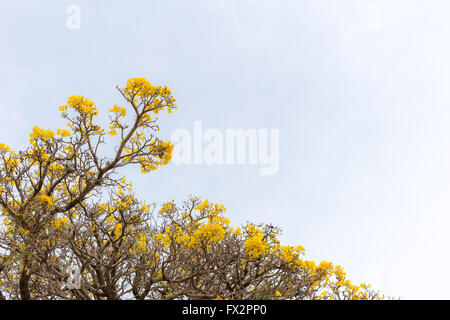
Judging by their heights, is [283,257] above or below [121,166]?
below

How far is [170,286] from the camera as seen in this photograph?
7812mm

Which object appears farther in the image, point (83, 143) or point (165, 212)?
point (165, 212)

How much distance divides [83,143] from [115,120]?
947mm

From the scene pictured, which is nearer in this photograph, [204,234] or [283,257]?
[204,234]

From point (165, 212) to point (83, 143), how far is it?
364cm

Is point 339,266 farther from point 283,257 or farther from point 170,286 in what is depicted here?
point 170,286
